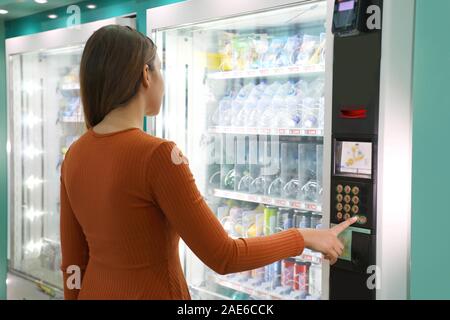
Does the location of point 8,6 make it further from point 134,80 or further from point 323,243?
point 323,243

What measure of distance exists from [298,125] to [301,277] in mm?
759

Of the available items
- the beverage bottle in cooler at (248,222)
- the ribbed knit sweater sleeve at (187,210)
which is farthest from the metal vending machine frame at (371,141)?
the beverage bottle in cooler at (248,222)

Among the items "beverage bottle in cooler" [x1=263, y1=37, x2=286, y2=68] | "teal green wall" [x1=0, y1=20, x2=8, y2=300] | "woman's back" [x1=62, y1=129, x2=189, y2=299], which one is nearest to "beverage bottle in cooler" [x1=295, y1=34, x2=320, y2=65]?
"beverage bottle in cooler" [x1=263, y1=37, x2=286, y2=68]

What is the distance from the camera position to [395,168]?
1765 millimetres

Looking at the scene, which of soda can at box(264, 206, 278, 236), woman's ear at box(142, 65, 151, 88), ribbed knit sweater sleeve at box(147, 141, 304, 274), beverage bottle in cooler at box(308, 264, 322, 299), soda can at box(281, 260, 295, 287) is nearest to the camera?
ribbed knit sweater sleeve at box(147, 141, 304, 274)

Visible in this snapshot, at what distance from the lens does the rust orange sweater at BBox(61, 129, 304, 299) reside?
4.37 feet

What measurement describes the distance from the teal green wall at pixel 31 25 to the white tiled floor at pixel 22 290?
1.79 feet

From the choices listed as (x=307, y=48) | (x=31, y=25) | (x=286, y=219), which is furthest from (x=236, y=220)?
(x=31, y=25)

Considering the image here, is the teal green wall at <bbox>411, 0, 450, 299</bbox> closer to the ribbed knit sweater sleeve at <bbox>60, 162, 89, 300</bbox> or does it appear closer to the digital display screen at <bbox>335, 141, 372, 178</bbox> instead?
the digital display screen at <bbox>335, 141, 372, 178</bbox>

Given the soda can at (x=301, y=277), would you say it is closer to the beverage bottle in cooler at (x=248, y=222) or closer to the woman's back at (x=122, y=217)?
the beverage bottle in cooler at (x=248, y=222)

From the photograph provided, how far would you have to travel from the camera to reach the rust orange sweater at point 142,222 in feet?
4.37

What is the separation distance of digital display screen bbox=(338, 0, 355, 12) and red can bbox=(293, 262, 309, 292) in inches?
50.7
